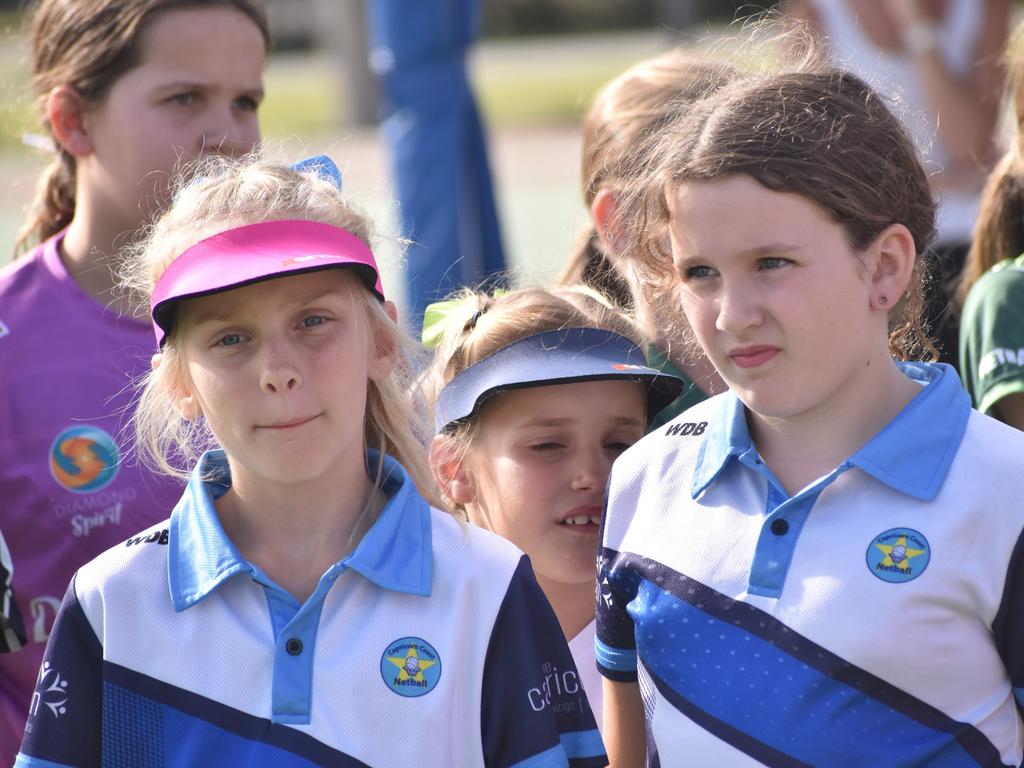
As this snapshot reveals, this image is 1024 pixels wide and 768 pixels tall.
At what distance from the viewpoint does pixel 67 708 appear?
2.09 metres

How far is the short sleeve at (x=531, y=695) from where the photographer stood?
81.8 inches

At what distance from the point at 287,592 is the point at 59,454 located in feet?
2.87

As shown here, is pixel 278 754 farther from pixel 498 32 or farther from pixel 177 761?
pixel 498 32

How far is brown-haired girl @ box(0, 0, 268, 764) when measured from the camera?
2.77 metres

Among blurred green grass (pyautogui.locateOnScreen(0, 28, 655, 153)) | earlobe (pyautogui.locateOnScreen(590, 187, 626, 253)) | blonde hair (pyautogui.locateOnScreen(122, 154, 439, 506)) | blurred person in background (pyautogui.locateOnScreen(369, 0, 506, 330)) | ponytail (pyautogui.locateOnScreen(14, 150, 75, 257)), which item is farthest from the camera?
blurred green grass (pyautogui.locateOnScreen(0, 28, 655, 153))

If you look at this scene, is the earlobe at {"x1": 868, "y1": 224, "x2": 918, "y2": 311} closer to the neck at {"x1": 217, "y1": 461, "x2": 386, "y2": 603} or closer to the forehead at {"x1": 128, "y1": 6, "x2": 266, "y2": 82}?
the neck at {"x1": 217, "y1": 461, "x2": 386, "y2": 603}

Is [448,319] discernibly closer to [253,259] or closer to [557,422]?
[557,422]

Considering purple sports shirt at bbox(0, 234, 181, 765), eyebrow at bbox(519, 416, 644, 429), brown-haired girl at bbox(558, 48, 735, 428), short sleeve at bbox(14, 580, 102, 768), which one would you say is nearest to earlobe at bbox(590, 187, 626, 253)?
brown-haired girl at bbox(558, 48, 735, 428)

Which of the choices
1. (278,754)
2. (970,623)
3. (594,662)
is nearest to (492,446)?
(594,662)

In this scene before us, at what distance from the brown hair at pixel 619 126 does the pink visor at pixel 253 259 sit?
76 cm

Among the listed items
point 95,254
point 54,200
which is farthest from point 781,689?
point 54,200

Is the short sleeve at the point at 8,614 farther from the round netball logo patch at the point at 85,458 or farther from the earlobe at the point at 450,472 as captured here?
the earlobe at the point at 450,472

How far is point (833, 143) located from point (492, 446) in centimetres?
94

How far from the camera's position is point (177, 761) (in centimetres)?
207
